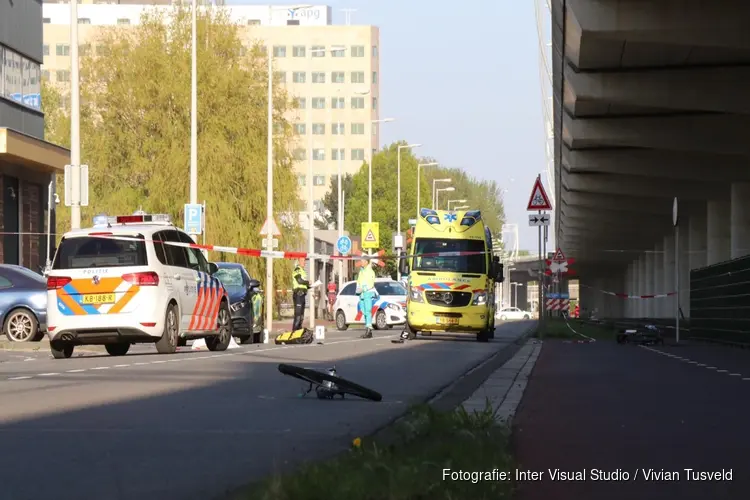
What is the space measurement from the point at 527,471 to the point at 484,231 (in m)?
29.5

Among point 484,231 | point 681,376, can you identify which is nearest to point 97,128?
point 484,231

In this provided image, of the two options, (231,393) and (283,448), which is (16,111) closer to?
(231,393)

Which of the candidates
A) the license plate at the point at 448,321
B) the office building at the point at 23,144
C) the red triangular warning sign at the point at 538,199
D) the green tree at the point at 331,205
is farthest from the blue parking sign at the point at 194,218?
the green tree at the point at 331,205

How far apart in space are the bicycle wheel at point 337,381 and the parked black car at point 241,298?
17873 mm

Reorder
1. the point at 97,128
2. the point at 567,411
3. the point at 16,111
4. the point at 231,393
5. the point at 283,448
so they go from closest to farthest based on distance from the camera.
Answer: the point at 283,448 → the point at 567,411 → the point at 231,393 → the point at 16,111 → the point at 97,128

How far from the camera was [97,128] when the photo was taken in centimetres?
5341

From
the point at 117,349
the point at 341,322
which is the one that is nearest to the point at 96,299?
the point at 117,349

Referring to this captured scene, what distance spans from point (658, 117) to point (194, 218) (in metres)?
13.4

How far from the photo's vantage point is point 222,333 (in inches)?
1043

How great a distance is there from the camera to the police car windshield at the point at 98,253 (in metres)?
22.2

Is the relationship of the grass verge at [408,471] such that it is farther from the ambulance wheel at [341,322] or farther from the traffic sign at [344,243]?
the traffic sign at [344,243]

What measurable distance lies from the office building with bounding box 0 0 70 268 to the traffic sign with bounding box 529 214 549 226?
14526 mm

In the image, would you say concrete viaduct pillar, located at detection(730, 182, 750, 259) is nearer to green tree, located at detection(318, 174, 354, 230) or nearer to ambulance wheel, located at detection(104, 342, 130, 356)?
ambulance wheel, located at detection(104, 342, 130, 356)

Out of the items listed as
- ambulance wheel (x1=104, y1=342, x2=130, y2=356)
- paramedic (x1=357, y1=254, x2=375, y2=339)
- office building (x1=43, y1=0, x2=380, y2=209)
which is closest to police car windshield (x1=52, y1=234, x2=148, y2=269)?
ambulance wheel (x1=104, y1=342, x2=130, y2=356)
